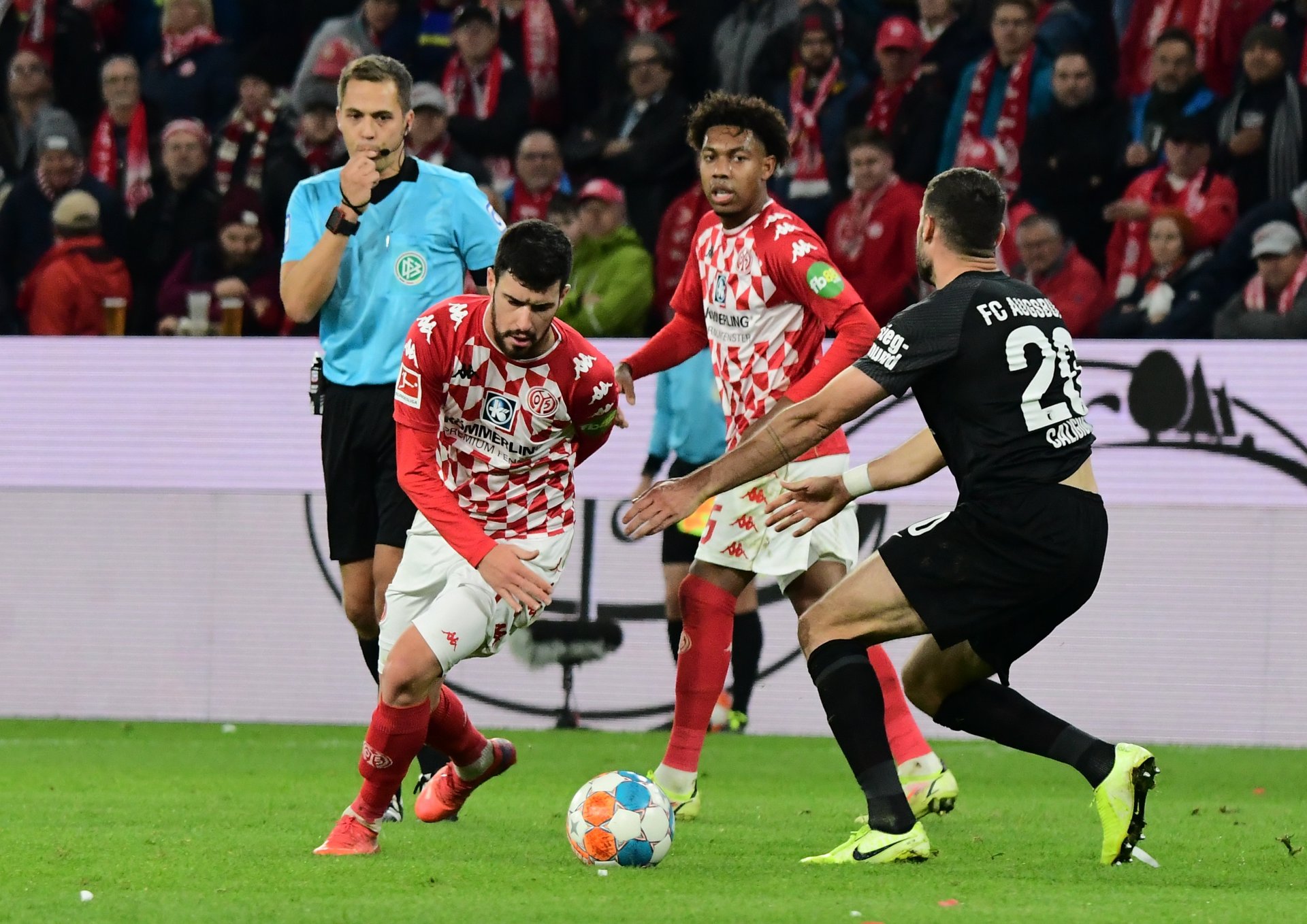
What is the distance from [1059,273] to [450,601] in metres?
6.38

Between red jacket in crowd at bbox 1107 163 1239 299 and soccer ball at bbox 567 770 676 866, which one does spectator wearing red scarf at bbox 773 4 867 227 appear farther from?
soccer ball at bbox 567 770 676 866

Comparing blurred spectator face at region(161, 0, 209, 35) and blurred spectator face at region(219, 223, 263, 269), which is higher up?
blurred spectator face at region(161, 0, 209, 35)

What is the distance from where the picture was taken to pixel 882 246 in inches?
422

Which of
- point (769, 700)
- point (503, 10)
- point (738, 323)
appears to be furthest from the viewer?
point (503, 10)

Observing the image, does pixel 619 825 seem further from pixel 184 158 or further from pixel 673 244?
pixel 184 158

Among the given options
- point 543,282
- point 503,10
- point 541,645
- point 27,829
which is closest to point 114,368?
point 541,645

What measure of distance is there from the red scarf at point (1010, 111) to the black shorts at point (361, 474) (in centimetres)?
606

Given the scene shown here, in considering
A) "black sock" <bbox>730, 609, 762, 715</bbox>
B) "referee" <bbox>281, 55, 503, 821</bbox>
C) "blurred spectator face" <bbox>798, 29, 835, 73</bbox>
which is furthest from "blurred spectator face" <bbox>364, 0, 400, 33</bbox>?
"referee" <bbox>281, 55, 503, 821</bbox>

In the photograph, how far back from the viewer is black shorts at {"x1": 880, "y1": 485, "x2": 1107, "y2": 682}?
4.88m

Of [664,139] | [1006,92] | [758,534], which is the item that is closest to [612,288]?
[664,139]

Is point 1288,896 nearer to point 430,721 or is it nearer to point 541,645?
point 430,721

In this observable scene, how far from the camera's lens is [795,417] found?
493cm

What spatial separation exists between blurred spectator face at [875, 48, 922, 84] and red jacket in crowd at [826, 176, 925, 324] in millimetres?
1054

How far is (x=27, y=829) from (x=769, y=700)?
→ 4977 millimetres
